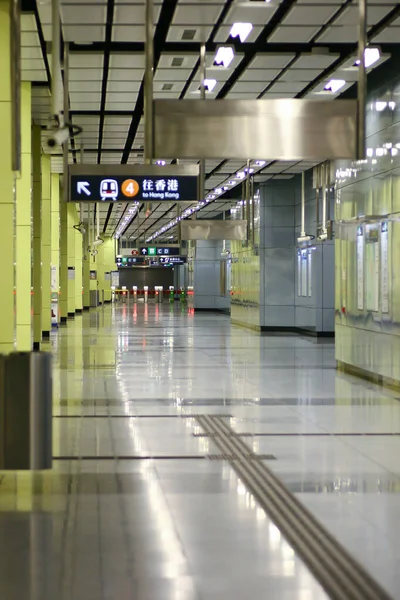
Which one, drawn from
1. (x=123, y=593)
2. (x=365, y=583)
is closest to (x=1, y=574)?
(x=123, y=593)

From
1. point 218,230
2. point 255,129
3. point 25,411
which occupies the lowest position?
point 25,411

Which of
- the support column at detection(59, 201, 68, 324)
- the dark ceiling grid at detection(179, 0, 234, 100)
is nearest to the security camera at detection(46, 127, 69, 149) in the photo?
the dark ceiling grid at detection(179, 0, 234, 100)

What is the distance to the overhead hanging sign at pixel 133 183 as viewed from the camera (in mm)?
15406

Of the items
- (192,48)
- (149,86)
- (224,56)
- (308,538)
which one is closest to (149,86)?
(149,86)

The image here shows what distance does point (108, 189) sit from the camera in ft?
51.0

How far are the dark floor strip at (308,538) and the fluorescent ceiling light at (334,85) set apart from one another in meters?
9.03

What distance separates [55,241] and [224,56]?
764 inches

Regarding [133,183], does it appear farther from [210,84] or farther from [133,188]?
[210,84]

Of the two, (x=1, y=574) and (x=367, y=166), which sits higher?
(x=367, y=166)

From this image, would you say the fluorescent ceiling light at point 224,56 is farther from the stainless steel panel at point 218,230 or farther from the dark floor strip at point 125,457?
the stainless steel panel at point 218,230

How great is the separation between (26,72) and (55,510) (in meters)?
10.2

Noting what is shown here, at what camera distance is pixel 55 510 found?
617 cm

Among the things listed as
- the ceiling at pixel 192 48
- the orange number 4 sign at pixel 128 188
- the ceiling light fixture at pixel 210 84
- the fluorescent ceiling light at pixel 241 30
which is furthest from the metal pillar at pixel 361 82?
the orange number 4 sign at pixel 128 188

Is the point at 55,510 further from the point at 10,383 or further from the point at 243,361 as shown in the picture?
the point at 243,361
